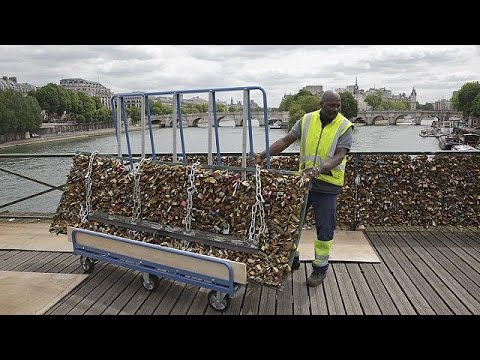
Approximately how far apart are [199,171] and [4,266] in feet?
8.57

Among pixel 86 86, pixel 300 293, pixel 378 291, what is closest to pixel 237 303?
pixel 300 293

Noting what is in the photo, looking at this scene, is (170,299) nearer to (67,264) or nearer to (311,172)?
(67,264)

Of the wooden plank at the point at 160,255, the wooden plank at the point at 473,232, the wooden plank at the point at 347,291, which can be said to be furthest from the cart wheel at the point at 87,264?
the wooden plank at the point at 473,232

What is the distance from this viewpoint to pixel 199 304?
3.65 metres

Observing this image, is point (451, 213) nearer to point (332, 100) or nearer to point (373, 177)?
point (373, 177)

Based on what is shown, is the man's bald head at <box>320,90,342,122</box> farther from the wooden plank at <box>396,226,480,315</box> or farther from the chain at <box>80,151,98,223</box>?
the chain at <box>80,151,98,223</box>

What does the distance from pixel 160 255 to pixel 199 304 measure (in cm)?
57

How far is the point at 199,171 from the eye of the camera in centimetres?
379

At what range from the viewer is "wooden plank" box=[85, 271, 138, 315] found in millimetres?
3561

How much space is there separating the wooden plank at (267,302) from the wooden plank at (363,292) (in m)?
0.78

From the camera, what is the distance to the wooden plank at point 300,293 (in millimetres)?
3546

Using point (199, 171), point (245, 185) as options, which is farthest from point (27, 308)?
point (245, 185)

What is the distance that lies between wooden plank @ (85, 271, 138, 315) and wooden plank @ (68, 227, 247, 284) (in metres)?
0.34

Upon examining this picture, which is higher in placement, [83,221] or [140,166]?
[140,166]
